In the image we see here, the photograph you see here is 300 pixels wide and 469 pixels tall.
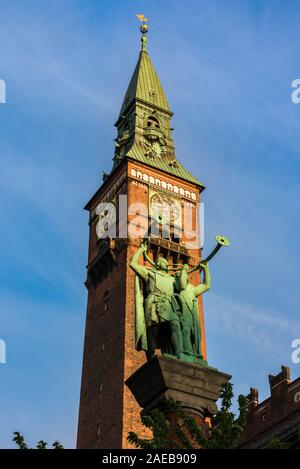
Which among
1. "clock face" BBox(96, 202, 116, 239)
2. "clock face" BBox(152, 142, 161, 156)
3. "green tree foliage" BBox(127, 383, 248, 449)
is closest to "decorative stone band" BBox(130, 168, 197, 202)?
"clock face" BBox(96, 202, 116, 239)

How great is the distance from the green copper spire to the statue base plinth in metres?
33.8

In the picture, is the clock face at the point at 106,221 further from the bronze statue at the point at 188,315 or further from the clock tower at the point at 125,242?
the bronze statue at the point at 188,315

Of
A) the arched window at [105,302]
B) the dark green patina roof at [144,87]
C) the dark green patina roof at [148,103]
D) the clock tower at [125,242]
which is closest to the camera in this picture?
the clock tower at [125,242]

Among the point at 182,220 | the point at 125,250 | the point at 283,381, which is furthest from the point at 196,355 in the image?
the point at 182,220

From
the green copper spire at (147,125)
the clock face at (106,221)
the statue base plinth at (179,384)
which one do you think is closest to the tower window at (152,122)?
the green copper spire at (147,125)

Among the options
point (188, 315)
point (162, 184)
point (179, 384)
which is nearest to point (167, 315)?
point (188, 315)

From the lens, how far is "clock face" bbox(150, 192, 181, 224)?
155 feet

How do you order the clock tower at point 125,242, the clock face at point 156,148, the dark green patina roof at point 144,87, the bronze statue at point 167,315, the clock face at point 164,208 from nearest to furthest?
the bronze statue at point 167,315 < the clock tower at point 125,242 < the clock face at point 164,208 < the clock face at point 156,148 < the dark green patina roof at point 144,87

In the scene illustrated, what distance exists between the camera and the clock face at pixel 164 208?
47.2m

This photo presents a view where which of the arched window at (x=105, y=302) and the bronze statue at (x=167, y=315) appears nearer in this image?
the bronze statue at (x=167, y=315)

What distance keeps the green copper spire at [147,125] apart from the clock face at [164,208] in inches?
83.9

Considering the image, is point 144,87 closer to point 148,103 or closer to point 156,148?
point 148,103

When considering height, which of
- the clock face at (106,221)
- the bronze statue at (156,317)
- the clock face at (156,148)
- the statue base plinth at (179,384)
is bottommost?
the statue base plinth at (179,384)

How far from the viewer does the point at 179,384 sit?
15539 mm
